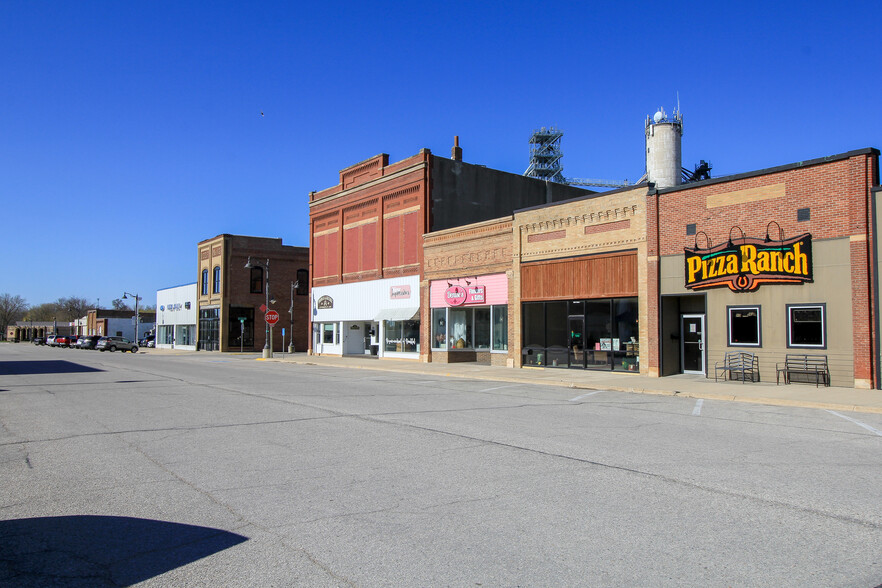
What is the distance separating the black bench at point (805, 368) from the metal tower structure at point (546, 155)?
101 m

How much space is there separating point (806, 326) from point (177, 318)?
61.6 meters

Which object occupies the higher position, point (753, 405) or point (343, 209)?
point (343, 209)

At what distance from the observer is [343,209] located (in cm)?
4084

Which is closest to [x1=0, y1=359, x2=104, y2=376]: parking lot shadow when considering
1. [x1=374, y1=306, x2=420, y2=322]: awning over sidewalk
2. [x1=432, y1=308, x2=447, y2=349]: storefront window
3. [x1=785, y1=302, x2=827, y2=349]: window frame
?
[x1=374, y1=306, x2=420, y2=322]: awning over sidewalk

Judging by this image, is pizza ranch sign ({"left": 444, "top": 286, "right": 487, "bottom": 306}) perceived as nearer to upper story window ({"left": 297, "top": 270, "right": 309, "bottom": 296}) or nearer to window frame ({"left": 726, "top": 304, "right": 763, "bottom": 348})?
window frame ({"left": 726, "top": 304, "right": 763, "bottom": 348})

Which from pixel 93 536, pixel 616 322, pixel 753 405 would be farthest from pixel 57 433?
pixel 616 322

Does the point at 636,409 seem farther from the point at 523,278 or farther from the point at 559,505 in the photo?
the point at 523,278

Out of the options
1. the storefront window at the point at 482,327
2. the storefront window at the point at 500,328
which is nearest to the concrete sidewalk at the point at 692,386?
the storefront window at the point at 500,328

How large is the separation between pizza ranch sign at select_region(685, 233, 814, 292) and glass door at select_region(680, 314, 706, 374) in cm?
173

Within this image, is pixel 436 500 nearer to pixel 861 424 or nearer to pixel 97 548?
pixel 97 548

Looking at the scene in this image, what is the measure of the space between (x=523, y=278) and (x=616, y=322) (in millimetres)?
5027

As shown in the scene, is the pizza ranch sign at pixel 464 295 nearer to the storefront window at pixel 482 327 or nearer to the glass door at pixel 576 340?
the storefront window at pixel 482 327

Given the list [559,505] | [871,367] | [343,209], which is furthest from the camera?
[343,209]

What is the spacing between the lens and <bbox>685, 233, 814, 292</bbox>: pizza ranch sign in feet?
61.3
